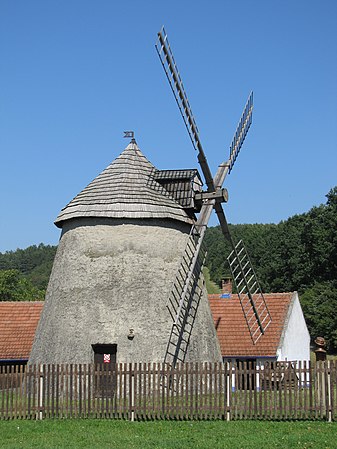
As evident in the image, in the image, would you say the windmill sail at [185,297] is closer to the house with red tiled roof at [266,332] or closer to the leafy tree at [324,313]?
the house with red tiled roof at [266,332]

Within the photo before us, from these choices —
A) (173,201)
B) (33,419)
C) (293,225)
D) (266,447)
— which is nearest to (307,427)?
(266,447)

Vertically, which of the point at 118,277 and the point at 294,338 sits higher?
the point at 118,277

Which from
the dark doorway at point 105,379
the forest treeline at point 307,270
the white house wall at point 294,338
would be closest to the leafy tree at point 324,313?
the forest treeline at point 307,270

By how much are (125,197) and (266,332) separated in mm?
9635

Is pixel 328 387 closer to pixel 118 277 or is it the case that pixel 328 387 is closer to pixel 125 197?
pixel 118 277

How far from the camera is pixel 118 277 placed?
20.0 m

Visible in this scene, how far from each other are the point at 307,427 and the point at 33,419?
6.33 m

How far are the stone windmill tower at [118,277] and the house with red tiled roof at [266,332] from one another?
5161 mm

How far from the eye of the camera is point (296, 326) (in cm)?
2953

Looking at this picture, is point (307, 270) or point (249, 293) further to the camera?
point (307, 270)

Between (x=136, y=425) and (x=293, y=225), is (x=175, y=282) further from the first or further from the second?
(x=293, y=225)

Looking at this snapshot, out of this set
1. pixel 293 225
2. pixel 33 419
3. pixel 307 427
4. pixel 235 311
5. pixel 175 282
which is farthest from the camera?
pixel 293 225

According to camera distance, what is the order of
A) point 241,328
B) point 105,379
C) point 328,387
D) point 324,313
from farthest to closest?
point 324,313
point 241,328
point 105,379
point 328,387

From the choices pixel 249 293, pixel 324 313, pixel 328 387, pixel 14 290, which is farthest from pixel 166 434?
pixel 14 290
